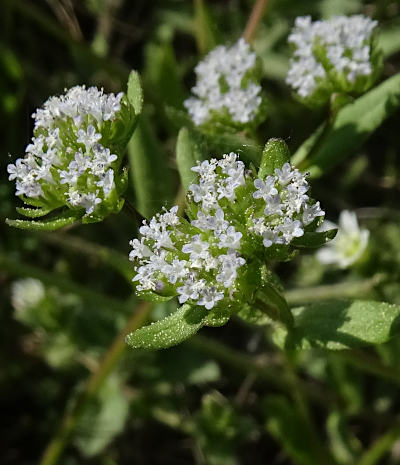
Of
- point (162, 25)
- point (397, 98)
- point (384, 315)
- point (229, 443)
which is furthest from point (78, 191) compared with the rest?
point (162, 25)

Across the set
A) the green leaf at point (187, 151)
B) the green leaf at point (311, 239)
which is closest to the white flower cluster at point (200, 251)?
the green leaf at point (311, 239)

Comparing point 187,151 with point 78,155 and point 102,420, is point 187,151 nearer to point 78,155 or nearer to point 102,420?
point 78,155

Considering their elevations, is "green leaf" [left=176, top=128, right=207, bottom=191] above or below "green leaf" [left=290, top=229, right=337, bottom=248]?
above

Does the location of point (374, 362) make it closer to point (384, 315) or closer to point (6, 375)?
point (384, 315)

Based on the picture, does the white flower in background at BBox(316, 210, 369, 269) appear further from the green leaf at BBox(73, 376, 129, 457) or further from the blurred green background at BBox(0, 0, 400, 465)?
the green leaf at BBox(73, 376, 129, 457)

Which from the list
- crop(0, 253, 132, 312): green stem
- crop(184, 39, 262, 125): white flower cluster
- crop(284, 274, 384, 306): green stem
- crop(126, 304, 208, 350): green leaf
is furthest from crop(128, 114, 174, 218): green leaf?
crop(126, 304, 208, 350): green leaf
